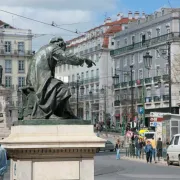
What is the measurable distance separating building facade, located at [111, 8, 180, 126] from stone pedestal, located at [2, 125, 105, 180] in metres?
64.0

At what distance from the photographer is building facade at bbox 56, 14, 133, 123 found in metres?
102

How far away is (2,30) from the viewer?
104 m

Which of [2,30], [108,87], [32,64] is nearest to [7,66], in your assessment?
[2,30]

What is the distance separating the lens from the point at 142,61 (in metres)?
88.4

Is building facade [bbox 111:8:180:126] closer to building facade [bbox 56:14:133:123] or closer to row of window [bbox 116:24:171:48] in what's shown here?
row of window [bbox 116:24:171:48]

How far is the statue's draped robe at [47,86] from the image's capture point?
36.8 ft

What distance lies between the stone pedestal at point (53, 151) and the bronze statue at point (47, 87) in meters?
0.38

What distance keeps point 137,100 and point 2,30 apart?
28.0 metres

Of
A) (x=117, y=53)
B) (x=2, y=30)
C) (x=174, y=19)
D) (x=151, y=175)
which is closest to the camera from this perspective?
(x=151, y=175)

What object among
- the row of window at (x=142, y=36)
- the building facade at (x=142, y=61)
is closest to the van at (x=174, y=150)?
the building facade at (x=142, y=61)

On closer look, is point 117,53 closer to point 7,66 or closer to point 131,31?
point 131,31

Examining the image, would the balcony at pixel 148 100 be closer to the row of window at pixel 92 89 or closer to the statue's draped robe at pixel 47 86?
the row of window at pixel 92 89

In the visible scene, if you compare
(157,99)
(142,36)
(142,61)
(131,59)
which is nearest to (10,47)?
(131,59)

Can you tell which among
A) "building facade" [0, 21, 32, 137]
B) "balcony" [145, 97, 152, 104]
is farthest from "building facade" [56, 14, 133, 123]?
"balcony" [145, 97, 152, 104]
